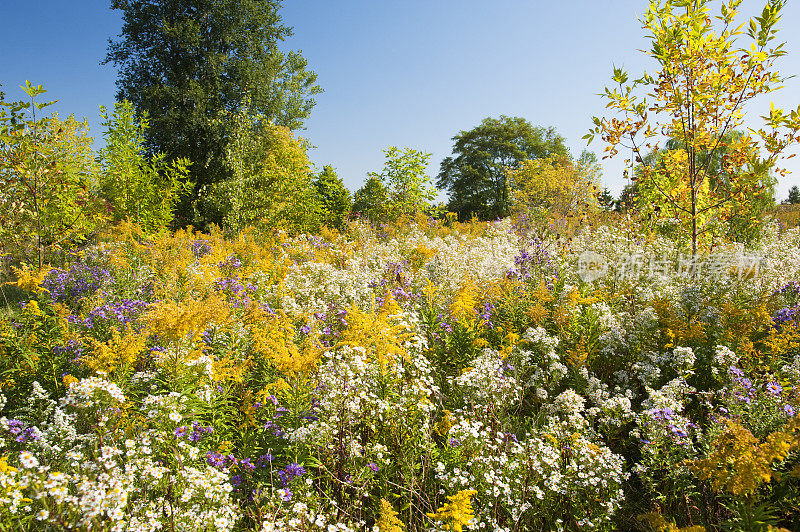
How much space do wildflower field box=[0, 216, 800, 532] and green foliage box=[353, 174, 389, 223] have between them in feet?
36.1

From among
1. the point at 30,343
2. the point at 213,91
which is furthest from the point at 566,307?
the point at 213,91

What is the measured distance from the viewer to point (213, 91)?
770 inches

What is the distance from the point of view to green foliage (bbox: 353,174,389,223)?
1659cm

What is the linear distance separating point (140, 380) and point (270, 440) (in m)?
1.26

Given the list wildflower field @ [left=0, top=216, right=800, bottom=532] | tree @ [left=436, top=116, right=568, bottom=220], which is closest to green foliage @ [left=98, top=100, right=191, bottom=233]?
wildflower field @ [left=0, top=216, right=800, bottom=532]

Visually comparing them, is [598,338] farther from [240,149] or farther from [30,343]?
[240,149]

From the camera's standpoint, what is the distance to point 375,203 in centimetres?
1803

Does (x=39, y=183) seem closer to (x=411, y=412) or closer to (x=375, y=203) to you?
(x=411, y=412)

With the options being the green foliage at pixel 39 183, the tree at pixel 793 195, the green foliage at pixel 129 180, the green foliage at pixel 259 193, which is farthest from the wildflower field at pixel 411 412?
the tree at pixel 793 195

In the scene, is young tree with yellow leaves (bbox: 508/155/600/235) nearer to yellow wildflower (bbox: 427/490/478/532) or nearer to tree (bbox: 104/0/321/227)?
yellow wildflower (bbox: 427/490/478/532)

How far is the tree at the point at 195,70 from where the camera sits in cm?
1852

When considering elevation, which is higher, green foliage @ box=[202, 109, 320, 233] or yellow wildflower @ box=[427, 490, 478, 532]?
green foliage @ box=[202, 109, 320, 233]

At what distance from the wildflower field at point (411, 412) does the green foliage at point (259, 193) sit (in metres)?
10.5

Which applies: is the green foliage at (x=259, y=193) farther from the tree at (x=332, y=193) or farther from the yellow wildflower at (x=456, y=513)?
the yellow wildflower at (x=456, y=513)
